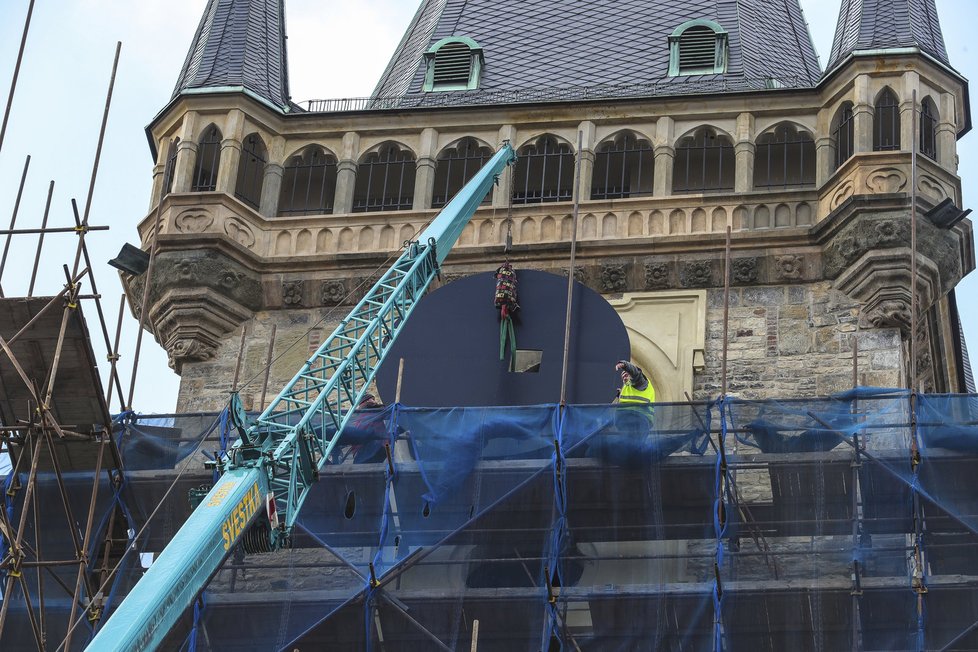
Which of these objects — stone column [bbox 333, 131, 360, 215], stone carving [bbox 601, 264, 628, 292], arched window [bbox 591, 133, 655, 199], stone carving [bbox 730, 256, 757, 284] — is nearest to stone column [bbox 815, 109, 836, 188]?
stone carving [bbox 730, 256, 757, 284]

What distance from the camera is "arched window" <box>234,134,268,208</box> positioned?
103 ft

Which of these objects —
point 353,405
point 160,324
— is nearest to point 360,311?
point 353,405

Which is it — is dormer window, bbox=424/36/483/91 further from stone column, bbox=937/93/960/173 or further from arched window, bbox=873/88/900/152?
stone column, bbox=937/93/960/173

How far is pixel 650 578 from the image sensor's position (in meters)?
24.6

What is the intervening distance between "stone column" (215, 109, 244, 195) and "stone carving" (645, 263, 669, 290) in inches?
203

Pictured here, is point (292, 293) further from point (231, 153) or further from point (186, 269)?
point (231, 153)

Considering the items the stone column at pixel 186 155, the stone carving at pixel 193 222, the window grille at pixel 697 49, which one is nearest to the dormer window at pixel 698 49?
the window grille at pixel 697 49

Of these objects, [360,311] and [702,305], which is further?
[702,305]

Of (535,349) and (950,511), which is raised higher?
(535,349)

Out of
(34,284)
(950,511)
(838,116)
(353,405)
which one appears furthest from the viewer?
(838,116)

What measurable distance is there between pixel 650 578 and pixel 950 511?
2933 mm

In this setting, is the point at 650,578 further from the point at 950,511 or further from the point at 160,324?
the point at 160,324

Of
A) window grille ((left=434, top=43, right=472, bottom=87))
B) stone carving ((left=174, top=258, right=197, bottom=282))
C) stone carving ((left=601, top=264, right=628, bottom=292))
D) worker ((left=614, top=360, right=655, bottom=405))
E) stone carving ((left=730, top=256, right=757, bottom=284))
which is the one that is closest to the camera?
worker ((left=614, top=360, right=655, bottom=405))

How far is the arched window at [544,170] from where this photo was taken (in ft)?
102
